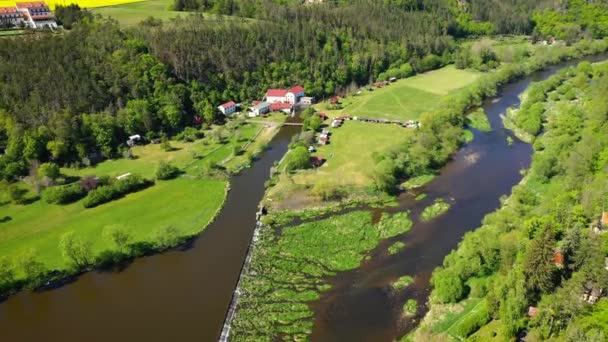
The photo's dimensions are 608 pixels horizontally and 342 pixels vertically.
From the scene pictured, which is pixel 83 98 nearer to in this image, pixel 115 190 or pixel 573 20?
pixel 115 190

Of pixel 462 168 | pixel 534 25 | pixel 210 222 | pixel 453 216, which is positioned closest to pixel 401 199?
pixel 453 216

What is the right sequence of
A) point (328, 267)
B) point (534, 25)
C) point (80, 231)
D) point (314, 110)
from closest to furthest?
point (328, 267) → point (80, 231) → point (314, 110) → point (534, 25)

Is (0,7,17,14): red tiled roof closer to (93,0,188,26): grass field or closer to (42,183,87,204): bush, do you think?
(93,0,188,26): grass field

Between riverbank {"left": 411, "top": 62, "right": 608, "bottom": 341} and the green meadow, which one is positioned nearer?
riverbank {"left": 411, "top": 62, "right": 608, "bottom": 341}

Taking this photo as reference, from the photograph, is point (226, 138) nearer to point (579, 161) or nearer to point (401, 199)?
point (401, 199)

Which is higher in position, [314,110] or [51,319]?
[314,110]

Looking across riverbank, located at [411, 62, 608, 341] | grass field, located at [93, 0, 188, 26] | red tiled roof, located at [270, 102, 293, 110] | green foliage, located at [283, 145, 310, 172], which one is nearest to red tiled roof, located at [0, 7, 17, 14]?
grass field, located at [93, 0, 188, 26]
